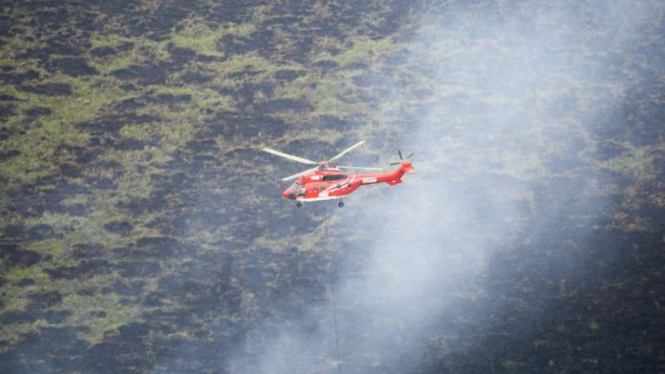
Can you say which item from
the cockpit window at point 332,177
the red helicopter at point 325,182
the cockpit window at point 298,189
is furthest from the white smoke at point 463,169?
the cockpit window at point 332,177

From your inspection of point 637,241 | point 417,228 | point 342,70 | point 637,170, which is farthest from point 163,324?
point 637,170

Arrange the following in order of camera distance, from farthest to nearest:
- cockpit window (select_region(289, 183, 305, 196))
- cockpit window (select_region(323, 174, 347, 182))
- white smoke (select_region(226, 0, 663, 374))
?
white smoke (select_region(226, 0, 663, 374))
cockpit window (select_region(289, 183, 305, 196))
cockpit window (select_region(323, 174, 347, 182))

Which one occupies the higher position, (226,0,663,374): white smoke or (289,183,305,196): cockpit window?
(289,183,305,196): cockpit window

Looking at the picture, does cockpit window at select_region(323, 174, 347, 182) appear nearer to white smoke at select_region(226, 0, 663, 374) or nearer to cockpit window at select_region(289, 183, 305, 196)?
cockpit window at select_region(289, 183, 305, 196)

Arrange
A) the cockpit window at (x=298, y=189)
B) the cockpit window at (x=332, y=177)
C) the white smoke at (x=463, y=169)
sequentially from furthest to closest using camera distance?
the white smoke at (x=463, y=169), the cockpit window at (x=298, y=189), the cockpit window at (x=332, y=177)

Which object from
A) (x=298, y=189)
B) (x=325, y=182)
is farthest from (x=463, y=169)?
(x=298, y=189)

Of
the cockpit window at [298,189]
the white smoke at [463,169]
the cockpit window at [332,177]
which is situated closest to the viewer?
the cockpit window at [332,177]

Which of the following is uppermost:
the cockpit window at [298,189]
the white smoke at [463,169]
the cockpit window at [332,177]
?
the cockpit window at [332,177]

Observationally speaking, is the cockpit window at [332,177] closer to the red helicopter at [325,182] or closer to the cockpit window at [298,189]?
the red helicopter at [325,182]

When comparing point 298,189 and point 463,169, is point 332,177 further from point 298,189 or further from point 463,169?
point 463,169

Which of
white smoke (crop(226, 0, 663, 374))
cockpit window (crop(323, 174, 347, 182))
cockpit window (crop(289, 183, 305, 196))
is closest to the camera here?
cockpit window (crop(323, 174, 347, 182))

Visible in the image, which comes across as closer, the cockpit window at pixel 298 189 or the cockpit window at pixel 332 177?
the cockpit window at pixel 332 177

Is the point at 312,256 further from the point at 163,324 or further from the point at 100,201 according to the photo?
the point at 100,201

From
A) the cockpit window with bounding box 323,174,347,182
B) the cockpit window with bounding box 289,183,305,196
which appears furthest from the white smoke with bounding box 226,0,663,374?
the cockpit window with bounding box 323,174,347,182
